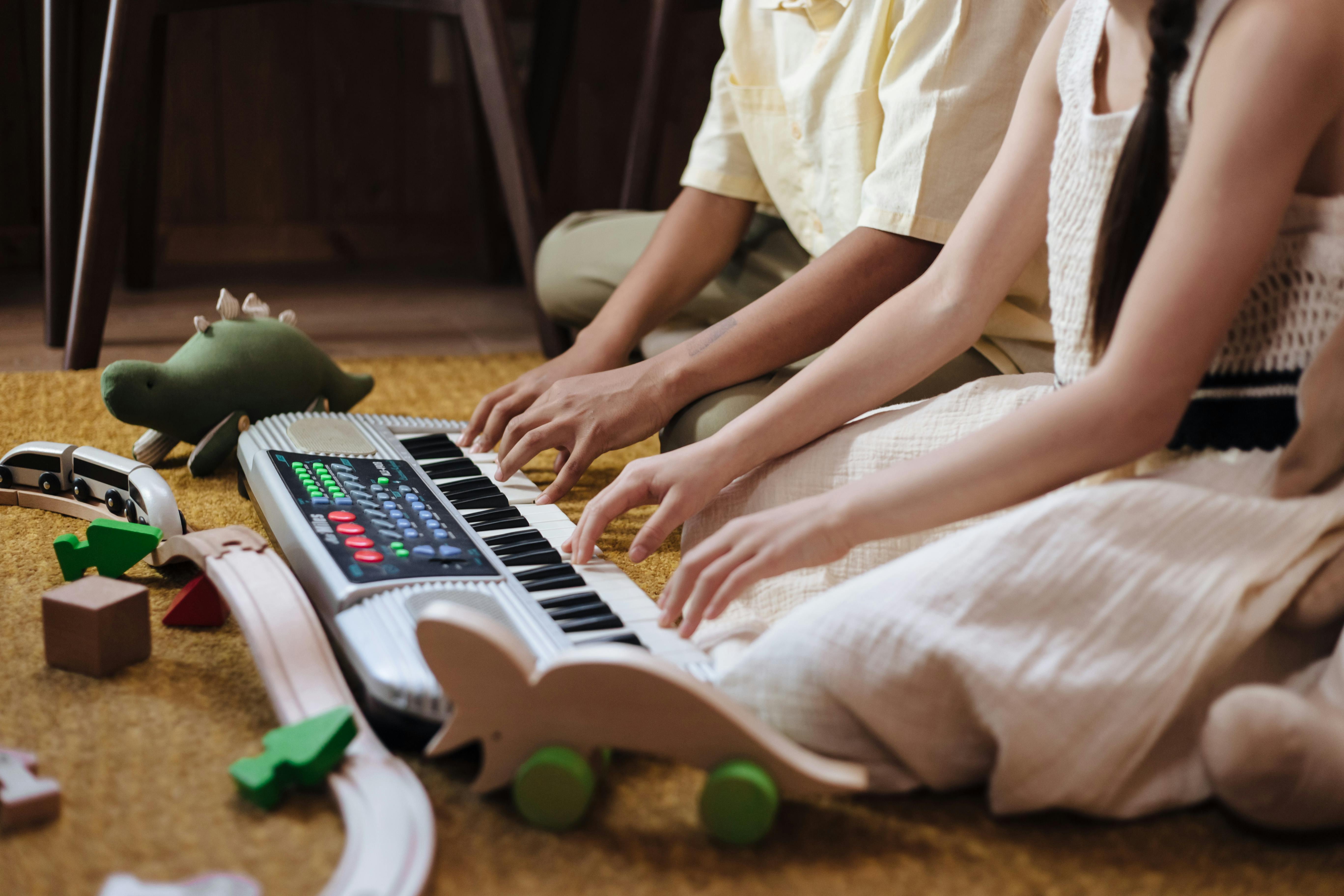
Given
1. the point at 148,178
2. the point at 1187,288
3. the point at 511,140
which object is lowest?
the point at 148,178

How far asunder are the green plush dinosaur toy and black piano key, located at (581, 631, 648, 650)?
24.0 inches

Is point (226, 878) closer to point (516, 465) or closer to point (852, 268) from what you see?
point (516, 465)

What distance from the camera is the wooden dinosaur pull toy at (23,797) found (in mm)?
536

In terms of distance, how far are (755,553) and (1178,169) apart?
0.31 metres

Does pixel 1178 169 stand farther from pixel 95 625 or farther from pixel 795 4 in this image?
pixel 95 625

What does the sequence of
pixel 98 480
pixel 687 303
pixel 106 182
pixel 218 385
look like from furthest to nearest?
pixel 106 182 < pixel 687 303 < pixel 218 385 < pixel 98 480

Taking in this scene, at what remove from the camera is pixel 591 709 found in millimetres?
547

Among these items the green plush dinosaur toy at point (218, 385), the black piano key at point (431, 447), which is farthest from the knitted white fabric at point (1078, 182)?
the green plush dinosaur toy at point (218, 385)

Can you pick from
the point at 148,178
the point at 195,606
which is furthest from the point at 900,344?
the point at 148,178

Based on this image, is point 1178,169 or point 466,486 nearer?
point 1178,169

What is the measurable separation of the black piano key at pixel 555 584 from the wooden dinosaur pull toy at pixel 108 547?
30cm

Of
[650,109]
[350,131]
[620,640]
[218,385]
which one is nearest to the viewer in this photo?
[620,640]

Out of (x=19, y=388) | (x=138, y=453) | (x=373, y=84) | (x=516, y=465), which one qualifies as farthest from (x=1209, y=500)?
(x=373, y=84)

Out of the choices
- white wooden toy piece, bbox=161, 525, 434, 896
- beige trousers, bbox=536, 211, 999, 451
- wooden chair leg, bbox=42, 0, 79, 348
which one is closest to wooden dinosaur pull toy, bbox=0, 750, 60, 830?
white wooden toy piece, bbox=161, 525, 434, 896
